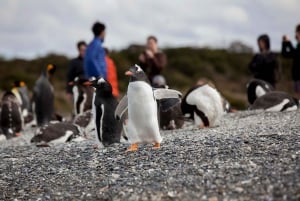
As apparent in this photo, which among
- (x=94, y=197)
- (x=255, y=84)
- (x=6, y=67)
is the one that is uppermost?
(x=6, y=67)

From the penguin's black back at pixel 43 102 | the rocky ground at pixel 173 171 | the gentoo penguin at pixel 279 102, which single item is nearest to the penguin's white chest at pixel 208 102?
the rocky ground at pixel 173 171

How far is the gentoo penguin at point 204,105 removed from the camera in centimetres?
954

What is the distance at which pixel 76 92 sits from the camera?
13.1 metres

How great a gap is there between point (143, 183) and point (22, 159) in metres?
2.80

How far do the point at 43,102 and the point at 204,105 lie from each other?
6004mm

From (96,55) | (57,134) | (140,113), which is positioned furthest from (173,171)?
(96,55)

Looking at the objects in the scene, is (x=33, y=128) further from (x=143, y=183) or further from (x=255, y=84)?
(x=143, y=183)

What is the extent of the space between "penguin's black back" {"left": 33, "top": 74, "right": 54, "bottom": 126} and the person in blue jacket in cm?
307

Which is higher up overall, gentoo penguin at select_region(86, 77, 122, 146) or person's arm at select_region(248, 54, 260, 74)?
person's arm at select_region(248, 54, 260, 74)

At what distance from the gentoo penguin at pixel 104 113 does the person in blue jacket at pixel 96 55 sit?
10.8ft

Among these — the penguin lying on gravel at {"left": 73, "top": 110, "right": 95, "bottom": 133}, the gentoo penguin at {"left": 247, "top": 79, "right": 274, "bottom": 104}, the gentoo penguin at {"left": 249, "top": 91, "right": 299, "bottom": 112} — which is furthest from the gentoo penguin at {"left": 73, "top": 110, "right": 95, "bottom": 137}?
the gentoo penguin at {"left": 247, "top": 79, "right": 274, "bottom": 104}

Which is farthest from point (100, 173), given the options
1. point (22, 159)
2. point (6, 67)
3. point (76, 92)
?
point (6, 67)

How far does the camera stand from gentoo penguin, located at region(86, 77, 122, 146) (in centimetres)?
790

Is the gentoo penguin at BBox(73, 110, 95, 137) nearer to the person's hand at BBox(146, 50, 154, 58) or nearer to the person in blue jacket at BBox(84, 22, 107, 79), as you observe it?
the person in blue jacket at BBox(84, 22, 107, 79)
